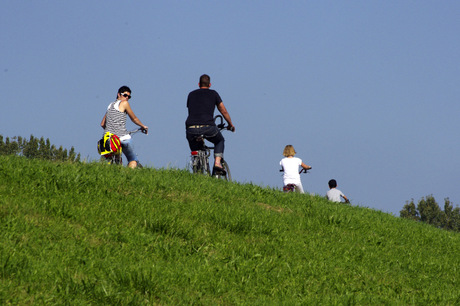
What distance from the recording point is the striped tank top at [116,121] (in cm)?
1248

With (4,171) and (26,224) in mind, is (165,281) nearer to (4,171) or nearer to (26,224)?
(26,224)

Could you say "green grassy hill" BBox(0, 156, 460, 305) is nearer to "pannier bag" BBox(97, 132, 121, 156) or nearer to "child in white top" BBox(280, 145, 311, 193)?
"pannier bag" BBox(97, 132, 121, 156)

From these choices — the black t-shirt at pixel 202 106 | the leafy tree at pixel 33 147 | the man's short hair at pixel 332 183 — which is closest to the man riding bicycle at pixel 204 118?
the black t-shirt at pixel 202 106

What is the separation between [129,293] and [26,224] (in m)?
1.93

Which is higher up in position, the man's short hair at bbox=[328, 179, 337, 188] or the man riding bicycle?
the man riding bicycle

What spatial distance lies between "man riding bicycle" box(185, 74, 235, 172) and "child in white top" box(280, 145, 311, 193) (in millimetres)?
3815

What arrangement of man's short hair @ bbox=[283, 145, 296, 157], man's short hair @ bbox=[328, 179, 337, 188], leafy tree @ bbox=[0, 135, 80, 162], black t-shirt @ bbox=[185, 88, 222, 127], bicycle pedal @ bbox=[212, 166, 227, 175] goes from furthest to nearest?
leafy tree @ bbox=[0, 135, 80, 162]
man's short hair @ bbox=[328, 179, 337, 188]
man's short hair @ bbox=[283, 145, 296, 157]
bicycle pedal @ bbox=[212, 166, 227, 175]
black t-shirt @ bbox=[185, 88, 222, 127]

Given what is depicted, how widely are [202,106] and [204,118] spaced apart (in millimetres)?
288

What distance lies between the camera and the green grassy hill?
601cm

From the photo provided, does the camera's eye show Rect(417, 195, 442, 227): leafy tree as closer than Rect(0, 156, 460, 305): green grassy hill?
No

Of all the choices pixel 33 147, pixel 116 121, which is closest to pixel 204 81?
pixel 116 121

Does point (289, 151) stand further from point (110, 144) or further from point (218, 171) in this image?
point (110, 144)

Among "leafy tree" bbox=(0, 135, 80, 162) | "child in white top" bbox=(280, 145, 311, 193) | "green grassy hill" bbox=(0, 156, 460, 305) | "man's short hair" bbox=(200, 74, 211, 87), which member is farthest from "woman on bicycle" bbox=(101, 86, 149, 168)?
"leafy tree" bbox=(0, 135, 80, 162)

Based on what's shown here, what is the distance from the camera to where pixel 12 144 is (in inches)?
3462
